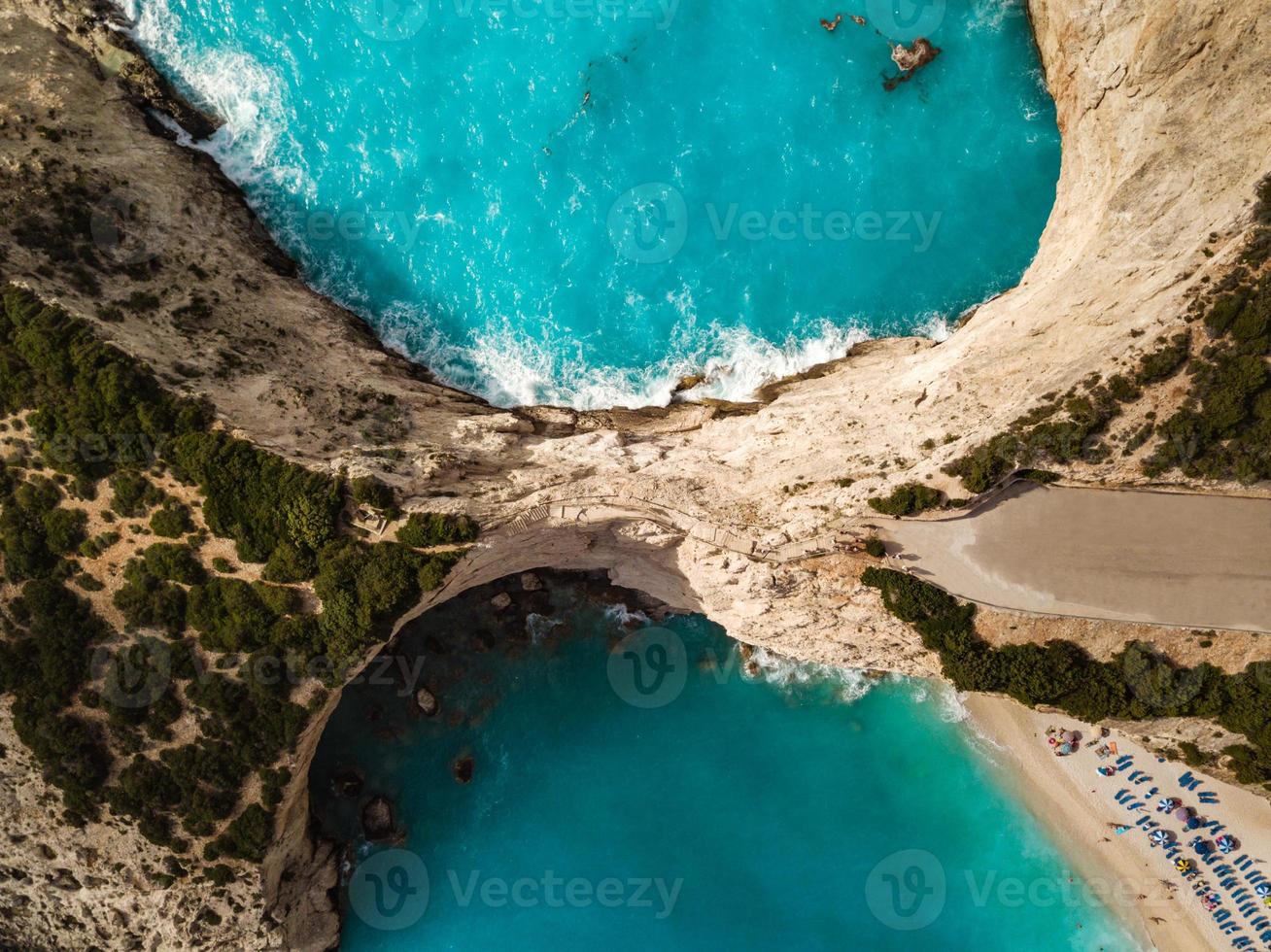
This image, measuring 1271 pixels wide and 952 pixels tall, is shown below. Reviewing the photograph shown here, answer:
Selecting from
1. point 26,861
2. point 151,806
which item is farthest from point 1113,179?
point 26,861

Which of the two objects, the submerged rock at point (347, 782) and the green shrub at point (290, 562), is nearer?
the green shrub at point (290, 562)

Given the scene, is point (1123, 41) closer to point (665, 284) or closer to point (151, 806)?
point (665, 284)

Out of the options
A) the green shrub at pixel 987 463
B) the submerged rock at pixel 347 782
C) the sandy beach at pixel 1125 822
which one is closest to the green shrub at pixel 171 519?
the submerged rock at pixel 347 782

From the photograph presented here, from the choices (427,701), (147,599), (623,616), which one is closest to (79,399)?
(147,599)

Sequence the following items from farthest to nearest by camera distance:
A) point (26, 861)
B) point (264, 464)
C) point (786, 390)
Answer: point (786, 390) → point (26, 861) → point (264, 464)

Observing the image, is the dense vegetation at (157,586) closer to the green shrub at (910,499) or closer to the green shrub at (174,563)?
the green shrub at (174,563)

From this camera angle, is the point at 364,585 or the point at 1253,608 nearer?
the point at 1253,608
